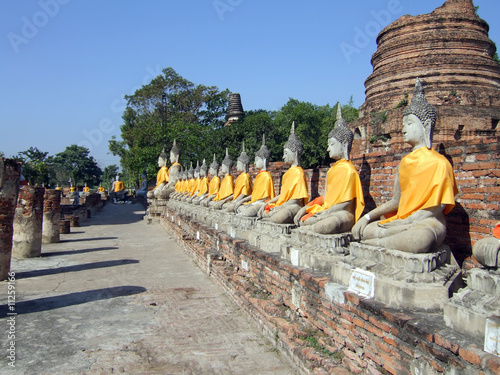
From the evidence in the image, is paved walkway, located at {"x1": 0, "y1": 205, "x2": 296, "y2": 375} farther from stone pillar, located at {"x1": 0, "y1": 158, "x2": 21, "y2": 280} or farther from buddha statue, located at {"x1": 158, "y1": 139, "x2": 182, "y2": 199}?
buddha statue, located at {"x1": 158, "y1": 139, "x2": 182, "y2": 199}

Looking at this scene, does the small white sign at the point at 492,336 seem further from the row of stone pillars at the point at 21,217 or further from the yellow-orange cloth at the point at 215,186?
the yellow-orange cloth at the point at 215,186

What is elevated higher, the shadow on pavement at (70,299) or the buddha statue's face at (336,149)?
the buddha statue's face at (336,149)

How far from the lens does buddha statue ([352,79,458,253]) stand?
3.31 metres

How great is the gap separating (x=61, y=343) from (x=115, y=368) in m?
0.97

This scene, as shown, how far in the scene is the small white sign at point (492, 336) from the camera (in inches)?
92.0

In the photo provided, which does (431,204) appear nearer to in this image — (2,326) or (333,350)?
(333,350)

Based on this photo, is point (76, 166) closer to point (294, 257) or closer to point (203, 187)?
point (203, 187)

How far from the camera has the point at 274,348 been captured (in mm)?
4527

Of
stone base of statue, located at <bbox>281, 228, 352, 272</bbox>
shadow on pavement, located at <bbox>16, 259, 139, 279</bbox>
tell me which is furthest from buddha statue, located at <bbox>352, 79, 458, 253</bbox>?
shadow on pavement, located at <bbox>16, 259, 139, 279</bbox>

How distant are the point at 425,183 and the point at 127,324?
3805mm

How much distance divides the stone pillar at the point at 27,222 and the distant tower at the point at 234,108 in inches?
1173

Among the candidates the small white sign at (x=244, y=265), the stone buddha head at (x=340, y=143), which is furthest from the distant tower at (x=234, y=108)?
the stone buddha head at (x=340, y=143)

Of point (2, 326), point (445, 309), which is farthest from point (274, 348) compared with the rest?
point (2, 326)

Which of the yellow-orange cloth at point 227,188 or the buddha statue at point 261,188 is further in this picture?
the yellow-orange cloth at point 227,188
